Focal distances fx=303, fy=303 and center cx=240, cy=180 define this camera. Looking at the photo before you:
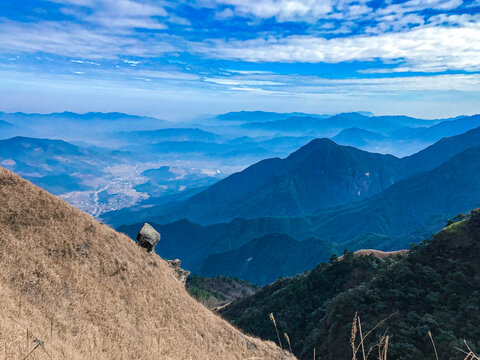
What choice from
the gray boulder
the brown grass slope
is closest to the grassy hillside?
the brown grass slope

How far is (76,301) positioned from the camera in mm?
18438

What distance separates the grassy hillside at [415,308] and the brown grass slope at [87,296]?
9.19 metres

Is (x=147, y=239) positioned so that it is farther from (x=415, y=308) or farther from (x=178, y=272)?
(x=415, y=308)

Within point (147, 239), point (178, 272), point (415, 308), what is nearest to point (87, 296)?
point (147, 239)

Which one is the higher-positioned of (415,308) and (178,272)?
(178,272)

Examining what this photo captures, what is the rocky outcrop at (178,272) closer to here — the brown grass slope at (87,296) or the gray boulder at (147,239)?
the brown grass slope at (87,296)

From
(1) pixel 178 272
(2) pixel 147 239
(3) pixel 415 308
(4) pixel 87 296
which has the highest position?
(4) pixel 87 296

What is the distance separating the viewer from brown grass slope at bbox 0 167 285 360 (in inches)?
583

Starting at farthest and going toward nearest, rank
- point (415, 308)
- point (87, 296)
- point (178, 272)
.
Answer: point (178, 272)
point (415, 308)
point (87, 296)

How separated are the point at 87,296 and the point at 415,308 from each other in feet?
97.0

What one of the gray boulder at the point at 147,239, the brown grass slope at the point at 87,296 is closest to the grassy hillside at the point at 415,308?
the brown grass slope at the point at 87,296

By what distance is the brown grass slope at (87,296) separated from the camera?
1480cm

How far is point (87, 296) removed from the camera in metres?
19.3

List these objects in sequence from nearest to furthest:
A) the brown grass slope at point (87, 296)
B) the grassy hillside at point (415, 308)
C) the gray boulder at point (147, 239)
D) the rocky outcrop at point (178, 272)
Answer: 1. the brown grass slope at point (87, 296)
2. the grassy hillside at point (415, 308)
3. the gray boulder at point (147, 239)
4. the rocky outcrop at point (178, 272)
